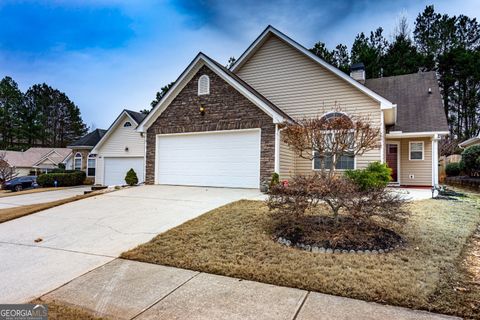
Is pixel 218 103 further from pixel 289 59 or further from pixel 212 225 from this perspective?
pixel 212 225

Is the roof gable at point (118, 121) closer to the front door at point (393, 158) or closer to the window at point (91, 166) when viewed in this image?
the window at point (91, 166)

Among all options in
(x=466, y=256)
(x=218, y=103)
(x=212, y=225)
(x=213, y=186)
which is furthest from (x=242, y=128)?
(x=466, y=256)

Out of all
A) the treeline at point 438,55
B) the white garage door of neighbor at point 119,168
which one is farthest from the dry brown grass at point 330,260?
the treeline at point 438,55

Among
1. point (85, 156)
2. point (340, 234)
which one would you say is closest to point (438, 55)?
point (340, 234)

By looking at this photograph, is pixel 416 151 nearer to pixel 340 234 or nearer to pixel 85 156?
pixel 340 234

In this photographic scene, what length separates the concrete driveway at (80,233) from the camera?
4.13 metres

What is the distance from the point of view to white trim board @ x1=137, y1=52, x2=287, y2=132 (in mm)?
11453

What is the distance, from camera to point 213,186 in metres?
12.7

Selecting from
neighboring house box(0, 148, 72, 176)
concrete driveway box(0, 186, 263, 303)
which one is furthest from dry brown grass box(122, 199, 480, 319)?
neighboring house box(0, 148, 72, 176)

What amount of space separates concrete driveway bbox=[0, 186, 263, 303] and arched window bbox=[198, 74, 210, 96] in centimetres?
482

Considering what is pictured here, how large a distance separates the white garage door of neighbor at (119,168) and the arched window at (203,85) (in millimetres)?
9645

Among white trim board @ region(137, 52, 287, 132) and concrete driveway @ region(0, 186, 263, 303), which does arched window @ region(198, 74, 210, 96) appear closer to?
white trim board @ region(137, 52, 287, 132)

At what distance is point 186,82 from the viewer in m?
13.3

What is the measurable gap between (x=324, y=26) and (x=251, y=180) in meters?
11.9
